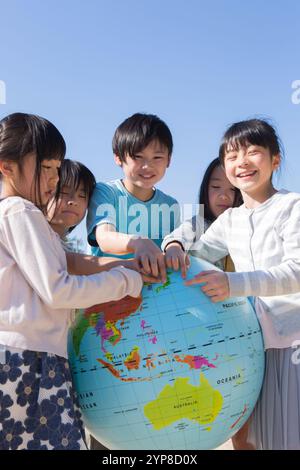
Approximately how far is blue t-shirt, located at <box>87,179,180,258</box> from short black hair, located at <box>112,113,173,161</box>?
10.0 inches

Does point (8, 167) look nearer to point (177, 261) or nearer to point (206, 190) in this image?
point (177, 261)

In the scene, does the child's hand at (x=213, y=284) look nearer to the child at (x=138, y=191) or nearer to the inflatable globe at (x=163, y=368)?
the inflatable globe at (x=163, y=368)

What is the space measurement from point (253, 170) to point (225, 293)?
34.4 inches

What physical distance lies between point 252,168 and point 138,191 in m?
0.91

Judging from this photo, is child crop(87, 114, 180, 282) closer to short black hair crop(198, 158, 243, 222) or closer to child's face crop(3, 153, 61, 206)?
short black hair crop(198, 158, 243, 222)

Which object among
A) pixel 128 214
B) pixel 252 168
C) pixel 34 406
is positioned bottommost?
pixel 34 406

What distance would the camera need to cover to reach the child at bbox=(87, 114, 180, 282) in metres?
3.66

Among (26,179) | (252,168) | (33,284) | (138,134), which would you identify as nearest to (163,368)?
(33,284)

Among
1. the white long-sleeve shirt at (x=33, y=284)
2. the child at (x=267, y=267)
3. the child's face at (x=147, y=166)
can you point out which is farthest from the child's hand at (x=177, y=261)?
the child's face at (x=147, y=166)

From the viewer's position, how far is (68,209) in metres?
3.70

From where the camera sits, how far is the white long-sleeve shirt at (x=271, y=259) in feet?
9.11

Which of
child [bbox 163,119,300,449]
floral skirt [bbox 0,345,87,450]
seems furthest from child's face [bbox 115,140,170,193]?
floral skirt [bbox 0,345,87,450]
